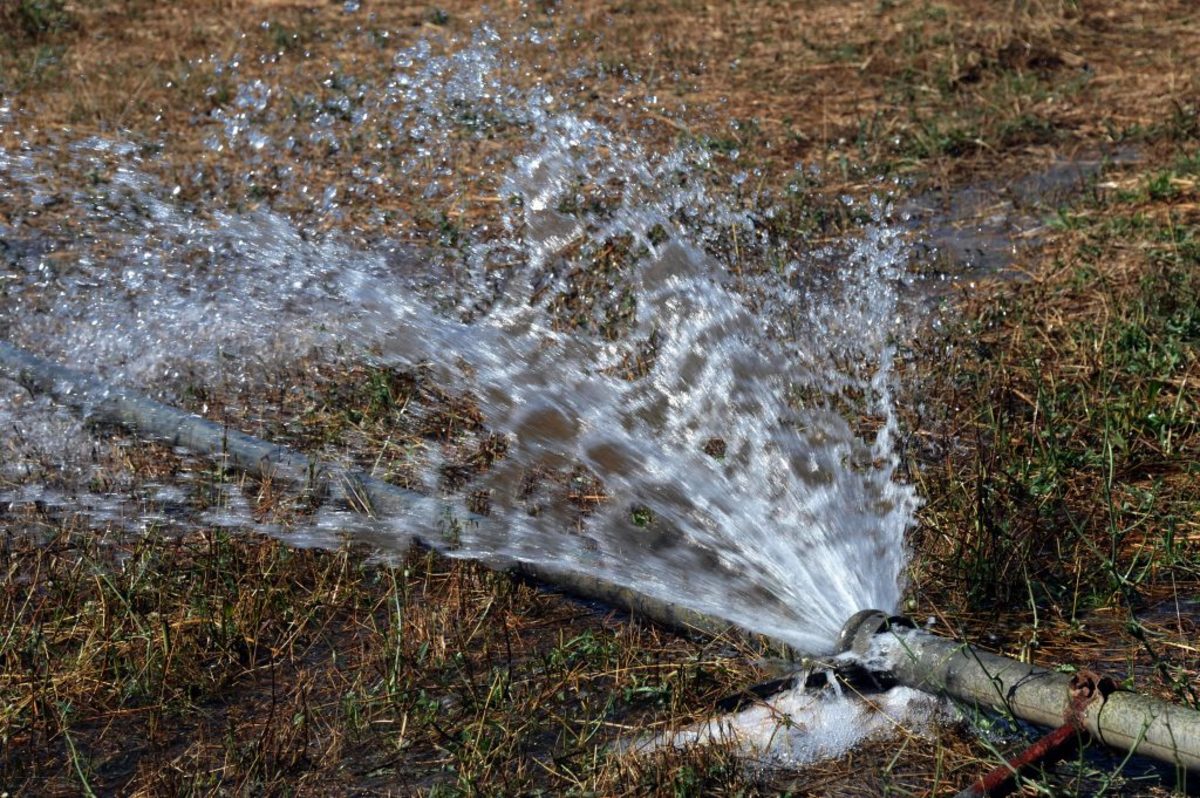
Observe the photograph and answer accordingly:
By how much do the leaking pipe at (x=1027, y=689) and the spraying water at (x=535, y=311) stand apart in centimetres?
18

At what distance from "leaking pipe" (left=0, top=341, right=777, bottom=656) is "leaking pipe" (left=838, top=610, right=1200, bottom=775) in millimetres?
228

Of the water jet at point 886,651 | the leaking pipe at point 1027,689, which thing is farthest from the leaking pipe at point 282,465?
the leaking pipe at point 1027,689

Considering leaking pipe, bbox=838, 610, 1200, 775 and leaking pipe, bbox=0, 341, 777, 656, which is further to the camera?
leaking pipe, bbox=0, 341, 777, 656

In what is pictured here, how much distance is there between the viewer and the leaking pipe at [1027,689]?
2291 millimetres

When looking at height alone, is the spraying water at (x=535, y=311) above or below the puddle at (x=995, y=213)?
below

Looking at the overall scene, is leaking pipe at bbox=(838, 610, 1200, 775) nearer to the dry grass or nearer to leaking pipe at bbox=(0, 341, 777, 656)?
the dry grass

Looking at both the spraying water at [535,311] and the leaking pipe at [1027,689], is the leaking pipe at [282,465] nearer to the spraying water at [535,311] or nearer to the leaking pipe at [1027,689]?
the spraying water at [535,311]

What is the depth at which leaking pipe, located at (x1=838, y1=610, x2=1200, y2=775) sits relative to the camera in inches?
90.2

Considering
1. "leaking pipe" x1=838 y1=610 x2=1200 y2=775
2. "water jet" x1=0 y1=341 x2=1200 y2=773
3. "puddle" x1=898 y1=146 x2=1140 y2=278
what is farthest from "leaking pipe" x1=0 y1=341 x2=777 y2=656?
"puddle" x1=898 y1=146 x2=1140 y2=278

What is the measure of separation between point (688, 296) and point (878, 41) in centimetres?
334

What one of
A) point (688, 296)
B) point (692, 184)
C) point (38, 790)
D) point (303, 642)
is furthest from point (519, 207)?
point (38, 790)

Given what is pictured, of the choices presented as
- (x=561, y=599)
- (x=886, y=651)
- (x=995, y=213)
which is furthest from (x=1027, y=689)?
(x=995, y=213)

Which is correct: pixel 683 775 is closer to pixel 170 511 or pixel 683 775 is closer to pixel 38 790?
pixel 38 790

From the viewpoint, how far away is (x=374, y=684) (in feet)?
9.69
